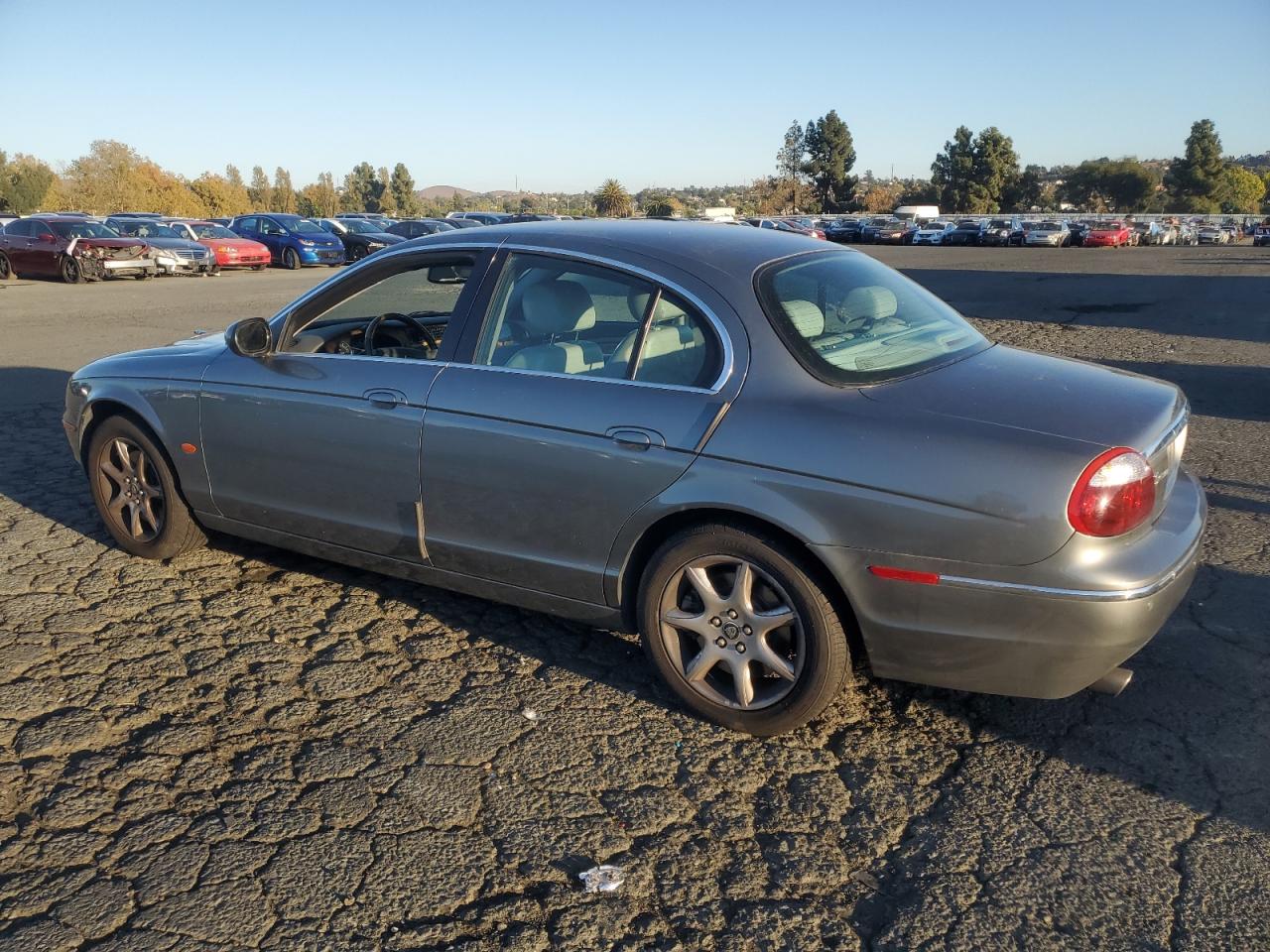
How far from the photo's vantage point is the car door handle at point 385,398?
393 cm

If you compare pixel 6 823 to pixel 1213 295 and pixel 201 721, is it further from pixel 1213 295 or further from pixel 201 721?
pixel 1213 295

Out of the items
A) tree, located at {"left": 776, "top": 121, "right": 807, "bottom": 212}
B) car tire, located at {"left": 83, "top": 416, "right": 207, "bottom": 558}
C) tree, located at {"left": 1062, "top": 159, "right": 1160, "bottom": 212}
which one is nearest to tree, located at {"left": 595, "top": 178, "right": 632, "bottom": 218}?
tree, located at {"left": 776, "top": 121, "right": 807, "bottom": 212}

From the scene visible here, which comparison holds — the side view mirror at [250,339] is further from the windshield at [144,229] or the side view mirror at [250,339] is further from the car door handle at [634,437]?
the windshield at [144,229]

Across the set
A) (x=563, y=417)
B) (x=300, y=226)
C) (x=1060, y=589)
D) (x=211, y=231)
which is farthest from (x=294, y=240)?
(x=1060, y=589)

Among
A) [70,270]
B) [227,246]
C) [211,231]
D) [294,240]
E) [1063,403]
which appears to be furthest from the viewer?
[294,240]

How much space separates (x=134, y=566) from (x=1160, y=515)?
14.7 feet

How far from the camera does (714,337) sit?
135 inches

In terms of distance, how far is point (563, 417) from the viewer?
11.7 feet

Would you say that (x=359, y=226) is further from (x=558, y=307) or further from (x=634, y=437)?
(x=634, y=437)

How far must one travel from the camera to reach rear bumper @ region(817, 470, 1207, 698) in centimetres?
289

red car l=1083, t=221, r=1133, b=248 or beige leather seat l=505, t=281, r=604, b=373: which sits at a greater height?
beige leather seat l=505, t=281, r=604, b=373

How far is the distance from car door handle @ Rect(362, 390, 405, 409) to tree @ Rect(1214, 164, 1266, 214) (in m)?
123

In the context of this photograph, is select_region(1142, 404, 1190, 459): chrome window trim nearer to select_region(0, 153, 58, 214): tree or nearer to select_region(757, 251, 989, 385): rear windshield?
select_region(757, 251, 989, 385): rear windshield

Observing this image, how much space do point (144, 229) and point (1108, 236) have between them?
42.0 metres
